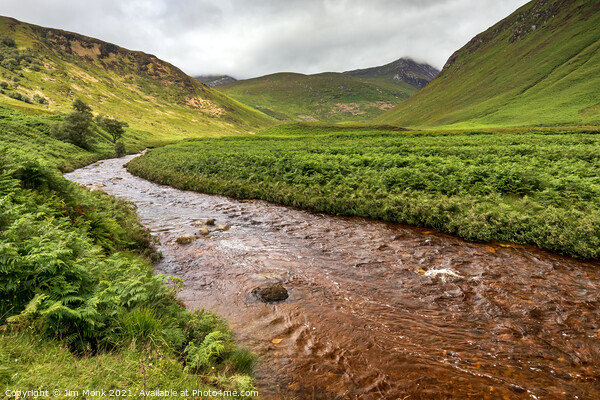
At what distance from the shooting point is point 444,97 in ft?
575

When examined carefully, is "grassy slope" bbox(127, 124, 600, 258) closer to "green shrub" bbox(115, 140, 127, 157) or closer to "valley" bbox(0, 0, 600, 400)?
"valley" bbox(0, 0, 600, 400)

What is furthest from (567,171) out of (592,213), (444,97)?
(444,97)

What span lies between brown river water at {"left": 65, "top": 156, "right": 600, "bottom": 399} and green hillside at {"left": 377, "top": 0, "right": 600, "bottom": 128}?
78.8 metres

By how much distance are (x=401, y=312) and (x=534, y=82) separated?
Result: 168559 mm

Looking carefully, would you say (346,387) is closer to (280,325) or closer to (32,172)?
(280,325)

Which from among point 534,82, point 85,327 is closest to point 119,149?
point 85,327

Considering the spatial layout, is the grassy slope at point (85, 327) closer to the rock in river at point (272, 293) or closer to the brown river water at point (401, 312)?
the brown river water at point (401, 312)

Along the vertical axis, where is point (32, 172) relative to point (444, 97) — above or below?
below

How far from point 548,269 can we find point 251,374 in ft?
36.8

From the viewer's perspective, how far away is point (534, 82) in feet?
404

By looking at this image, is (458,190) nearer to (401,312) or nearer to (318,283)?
(401,312)

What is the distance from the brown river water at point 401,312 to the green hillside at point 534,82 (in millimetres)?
78775

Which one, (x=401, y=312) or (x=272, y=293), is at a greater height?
(x=272, y=293)

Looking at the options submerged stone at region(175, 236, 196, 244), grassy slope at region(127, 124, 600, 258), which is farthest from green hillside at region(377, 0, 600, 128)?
submerged stone at region(175, 236, 196, 244)
